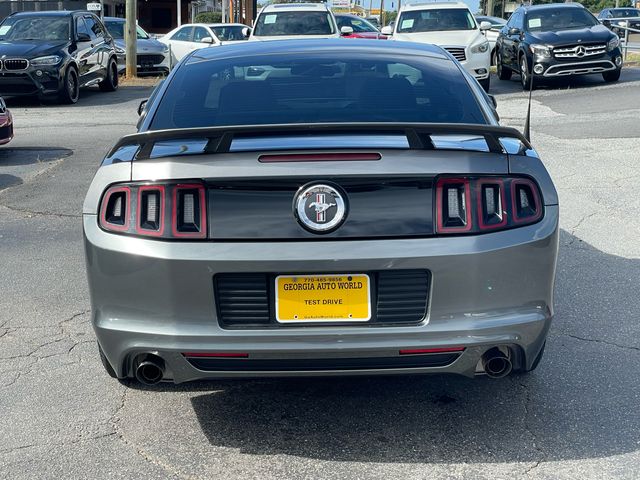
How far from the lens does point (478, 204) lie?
3.54 m

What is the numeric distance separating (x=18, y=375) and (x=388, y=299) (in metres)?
2.07

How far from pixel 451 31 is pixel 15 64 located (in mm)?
8346

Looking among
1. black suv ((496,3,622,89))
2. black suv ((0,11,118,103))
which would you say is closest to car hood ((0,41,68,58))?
black suv ((0,11,118,103))

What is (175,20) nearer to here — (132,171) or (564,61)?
(564,61)

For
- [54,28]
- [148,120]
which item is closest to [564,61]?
[54,28]

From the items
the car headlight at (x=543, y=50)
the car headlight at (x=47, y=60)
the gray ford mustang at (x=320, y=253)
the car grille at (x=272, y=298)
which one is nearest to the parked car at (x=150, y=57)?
the car headlight at (x=47, y=60)

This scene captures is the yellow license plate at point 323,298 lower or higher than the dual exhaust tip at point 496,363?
higher

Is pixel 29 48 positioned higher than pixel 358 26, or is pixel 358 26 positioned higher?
pixel 29 48

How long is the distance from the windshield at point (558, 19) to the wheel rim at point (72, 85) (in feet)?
30.0

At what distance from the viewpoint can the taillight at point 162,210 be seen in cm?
350

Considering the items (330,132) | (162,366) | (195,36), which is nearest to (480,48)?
(195,36)

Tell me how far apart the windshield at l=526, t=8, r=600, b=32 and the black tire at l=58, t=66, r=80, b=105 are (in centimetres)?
915

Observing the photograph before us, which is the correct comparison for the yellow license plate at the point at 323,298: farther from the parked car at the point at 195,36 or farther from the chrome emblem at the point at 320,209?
the parked car at the point at 195,36

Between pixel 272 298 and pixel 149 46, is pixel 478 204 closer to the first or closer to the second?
pixel 272 298
